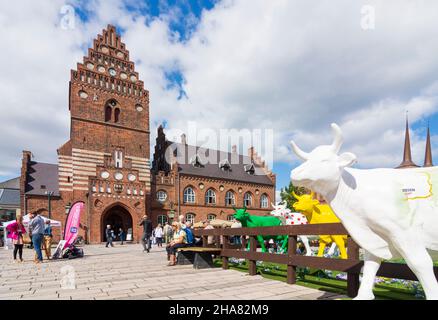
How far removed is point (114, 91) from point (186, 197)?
14714 mm

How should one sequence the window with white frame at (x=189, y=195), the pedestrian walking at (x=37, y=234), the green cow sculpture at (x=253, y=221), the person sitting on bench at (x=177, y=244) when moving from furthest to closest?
1. the window with white frame at (x=189, y=195)
2. the pedestrian walking at (x=37, y=234)
3. the green cow sculpture at (x=253, y=221)
4. the person sitting on bench at (x=177, y=244)

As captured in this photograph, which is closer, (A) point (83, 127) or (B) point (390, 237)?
(B) point (390, 237)

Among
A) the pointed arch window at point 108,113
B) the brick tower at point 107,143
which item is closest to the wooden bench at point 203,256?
the brick tower at point 107,143

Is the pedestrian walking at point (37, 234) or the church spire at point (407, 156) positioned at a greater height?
the church spire at point (407, 156)

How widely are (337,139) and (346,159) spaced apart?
0.24 meters

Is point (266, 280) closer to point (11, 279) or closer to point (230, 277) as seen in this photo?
point (230, 277)

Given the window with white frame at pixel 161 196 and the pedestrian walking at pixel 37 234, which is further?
the window with white frame at pixel 161 196

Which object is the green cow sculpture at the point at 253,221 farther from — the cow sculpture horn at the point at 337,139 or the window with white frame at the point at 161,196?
the window with white frame at the point at 161,196

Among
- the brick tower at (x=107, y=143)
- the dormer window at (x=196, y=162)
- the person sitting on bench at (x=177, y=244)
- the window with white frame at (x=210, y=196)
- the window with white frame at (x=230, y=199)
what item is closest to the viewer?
the person sitting on bench at (x=177, y=244)

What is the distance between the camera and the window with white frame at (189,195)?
34622 mm

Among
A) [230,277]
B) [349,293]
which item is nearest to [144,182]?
[230,277]

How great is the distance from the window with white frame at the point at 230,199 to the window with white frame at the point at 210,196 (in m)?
2.00

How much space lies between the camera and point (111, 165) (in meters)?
28.5

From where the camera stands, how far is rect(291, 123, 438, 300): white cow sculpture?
114 inches
